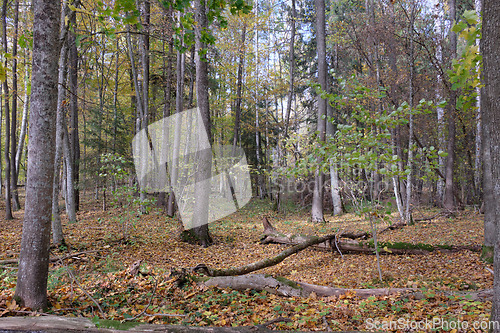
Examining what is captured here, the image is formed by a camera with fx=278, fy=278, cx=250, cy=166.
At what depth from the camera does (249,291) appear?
4500 mm

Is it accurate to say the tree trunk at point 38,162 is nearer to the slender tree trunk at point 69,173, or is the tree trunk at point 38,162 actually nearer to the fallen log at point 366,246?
the fallen log at point 366,246

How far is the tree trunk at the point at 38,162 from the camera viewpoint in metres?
3.21

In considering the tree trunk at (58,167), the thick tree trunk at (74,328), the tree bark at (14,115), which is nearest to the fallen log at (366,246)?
the thick tree trunk at (74,328)

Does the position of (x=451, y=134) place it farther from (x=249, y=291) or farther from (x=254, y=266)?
(x=249, y=291)

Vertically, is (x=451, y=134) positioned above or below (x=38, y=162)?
above

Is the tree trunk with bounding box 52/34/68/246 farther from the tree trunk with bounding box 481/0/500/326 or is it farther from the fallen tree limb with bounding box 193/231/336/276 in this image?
the tree trunk with bounding box 481/0/500/326

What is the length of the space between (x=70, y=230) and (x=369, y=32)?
1325cm

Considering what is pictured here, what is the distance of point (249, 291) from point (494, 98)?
3.95 metres

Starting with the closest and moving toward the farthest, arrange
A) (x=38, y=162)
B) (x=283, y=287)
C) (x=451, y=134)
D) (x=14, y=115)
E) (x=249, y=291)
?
(x=38, y=162) → (x=283, y=287) → (x=249, y=291) → (x=451, y=134) → (x=14, y=115)

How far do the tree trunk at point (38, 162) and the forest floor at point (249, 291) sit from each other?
27 centimetres

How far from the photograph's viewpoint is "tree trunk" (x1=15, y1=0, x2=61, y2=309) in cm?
321

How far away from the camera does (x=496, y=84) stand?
6.85 feet

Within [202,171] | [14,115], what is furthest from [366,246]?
[14,115]

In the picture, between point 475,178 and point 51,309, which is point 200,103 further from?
point 475,178
